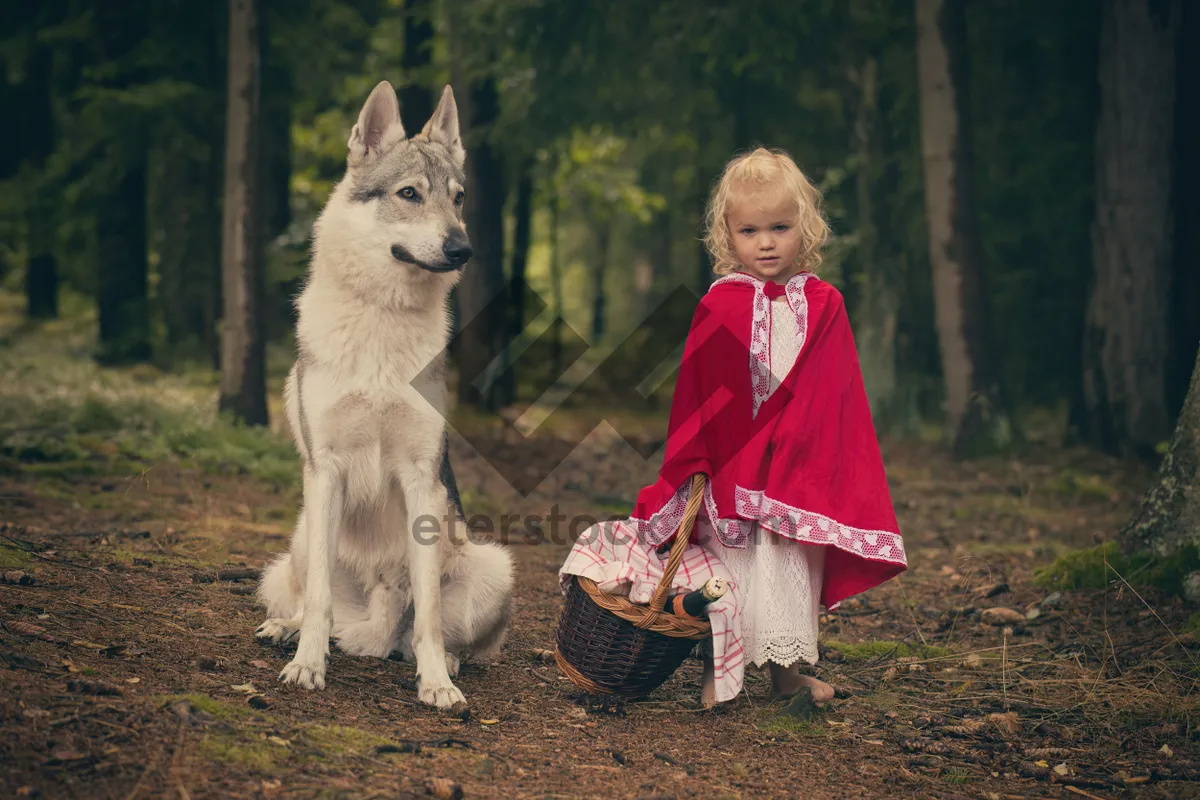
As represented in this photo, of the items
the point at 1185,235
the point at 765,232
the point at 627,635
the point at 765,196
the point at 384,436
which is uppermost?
the point at 1185,235

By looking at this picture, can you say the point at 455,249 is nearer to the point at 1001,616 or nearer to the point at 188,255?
the point at 1001,616

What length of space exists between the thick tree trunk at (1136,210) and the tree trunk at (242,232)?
9.24 m

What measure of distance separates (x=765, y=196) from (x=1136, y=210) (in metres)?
8.95

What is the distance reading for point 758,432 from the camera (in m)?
A: 4.50

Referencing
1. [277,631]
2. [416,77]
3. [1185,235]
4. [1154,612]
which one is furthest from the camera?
[416,77]

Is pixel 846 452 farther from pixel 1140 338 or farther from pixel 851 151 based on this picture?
pixel 851 151

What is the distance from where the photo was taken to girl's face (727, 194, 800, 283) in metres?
4.50

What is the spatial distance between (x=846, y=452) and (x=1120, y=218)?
899 centimetres

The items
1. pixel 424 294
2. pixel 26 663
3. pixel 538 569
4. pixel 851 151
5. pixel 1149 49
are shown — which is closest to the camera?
pixel 26 663

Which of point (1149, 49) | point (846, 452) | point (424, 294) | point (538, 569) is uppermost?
point (1149, 49)

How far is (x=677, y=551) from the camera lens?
4.29 meters

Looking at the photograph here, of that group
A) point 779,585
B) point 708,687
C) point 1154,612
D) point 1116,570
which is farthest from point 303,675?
point 1116,570

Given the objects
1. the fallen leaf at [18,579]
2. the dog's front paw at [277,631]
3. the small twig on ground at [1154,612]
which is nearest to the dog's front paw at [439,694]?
the dog's front paw at [277,631]

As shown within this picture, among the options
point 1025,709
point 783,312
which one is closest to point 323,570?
point 783,312
